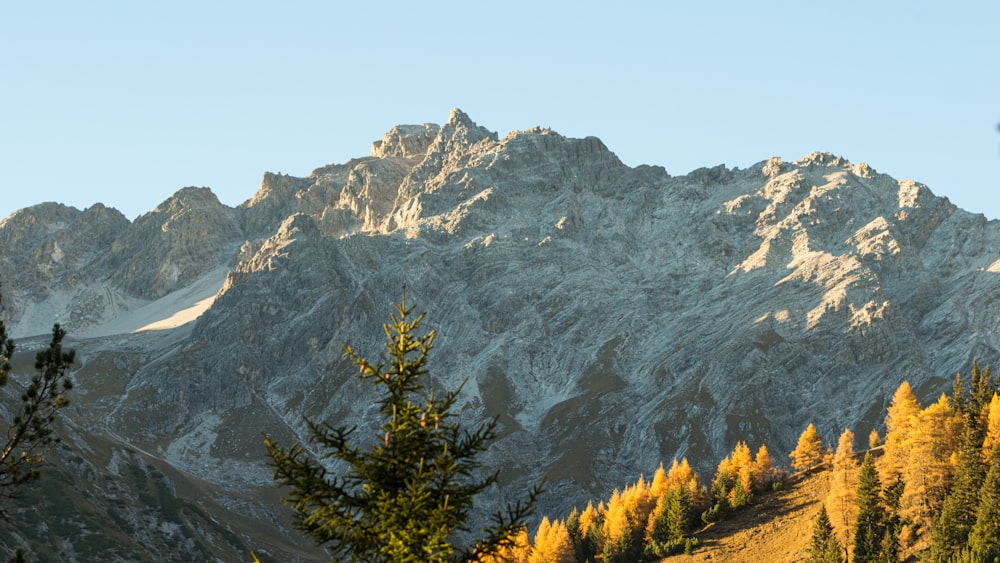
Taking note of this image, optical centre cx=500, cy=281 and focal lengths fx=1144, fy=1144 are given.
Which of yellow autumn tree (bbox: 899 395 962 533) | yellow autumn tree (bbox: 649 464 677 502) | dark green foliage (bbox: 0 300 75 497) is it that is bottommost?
yellow autumn tree (bbox: 649 464 677 502)

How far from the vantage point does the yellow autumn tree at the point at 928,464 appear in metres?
119

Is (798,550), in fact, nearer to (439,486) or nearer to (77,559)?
(439,486)

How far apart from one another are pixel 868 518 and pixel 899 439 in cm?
1648

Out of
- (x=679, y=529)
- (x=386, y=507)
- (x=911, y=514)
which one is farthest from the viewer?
(x=679, y=529)

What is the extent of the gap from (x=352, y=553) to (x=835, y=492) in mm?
107065

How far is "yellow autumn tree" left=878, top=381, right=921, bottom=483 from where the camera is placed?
12738 cm

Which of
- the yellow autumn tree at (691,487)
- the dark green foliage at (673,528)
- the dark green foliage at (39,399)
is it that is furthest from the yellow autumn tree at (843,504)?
the dark green foliage at (39,399)

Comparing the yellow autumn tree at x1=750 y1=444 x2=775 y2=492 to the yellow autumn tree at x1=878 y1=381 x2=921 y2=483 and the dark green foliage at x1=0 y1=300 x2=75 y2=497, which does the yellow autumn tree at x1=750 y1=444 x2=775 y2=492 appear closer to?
the yellow autumn tree at x1=878 y1=381 x2=921 y2=483

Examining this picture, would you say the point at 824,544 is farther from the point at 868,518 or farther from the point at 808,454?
the point at 808,454

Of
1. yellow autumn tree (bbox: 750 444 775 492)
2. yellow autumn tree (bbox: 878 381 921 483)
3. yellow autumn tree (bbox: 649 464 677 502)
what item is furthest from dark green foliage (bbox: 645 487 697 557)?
yellow autumn tree (bbox: 878 381 921 483)

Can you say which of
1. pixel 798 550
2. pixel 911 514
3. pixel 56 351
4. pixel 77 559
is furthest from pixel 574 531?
pixel 56 351

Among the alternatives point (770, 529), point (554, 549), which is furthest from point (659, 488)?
point (770, 529)

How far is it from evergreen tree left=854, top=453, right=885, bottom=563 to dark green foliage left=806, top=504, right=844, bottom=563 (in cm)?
214

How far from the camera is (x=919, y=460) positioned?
121 m
